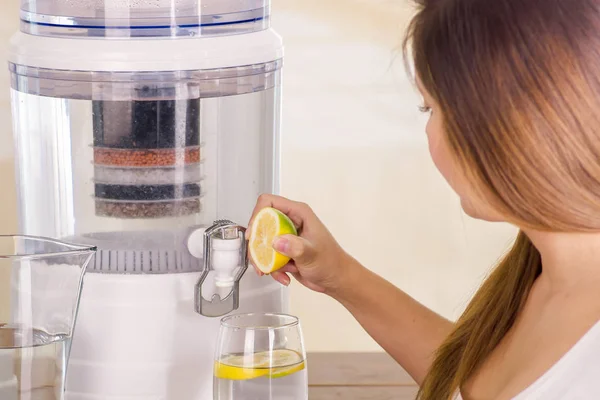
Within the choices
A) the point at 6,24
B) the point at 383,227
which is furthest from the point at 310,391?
the point at 6,24

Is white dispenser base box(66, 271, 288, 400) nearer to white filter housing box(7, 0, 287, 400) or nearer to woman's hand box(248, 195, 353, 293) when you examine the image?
white filter housing box(7, 0, 287, 400)

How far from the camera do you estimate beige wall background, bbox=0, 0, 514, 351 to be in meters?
1.61

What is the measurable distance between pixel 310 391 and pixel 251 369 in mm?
320

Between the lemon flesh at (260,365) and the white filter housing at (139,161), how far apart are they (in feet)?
0.30

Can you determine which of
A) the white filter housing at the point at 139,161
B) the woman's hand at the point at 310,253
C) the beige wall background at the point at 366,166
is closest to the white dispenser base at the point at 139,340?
the white filter housing at the point at 139,161

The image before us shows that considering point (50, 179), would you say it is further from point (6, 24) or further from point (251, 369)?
point (6, 24)

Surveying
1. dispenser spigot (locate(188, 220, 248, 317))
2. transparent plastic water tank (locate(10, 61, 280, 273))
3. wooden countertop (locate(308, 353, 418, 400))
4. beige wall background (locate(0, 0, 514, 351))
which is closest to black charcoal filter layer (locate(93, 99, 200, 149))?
transparent plastic water tank (locate(10, 61, 280, 273))

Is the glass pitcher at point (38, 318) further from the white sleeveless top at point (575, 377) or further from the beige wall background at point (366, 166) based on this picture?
the beige wall background at point (366, 166)

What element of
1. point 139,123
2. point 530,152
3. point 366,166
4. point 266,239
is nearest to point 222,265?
point 266,239

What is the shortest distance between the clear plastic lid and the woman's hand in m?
0.20

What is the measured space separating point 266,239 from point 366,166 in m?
0.73

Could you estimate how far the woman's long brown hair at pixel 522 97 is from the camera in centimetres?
74

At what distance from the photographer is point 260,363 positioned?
862 millimetres

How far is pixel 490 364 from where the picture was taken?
0.96 metres
